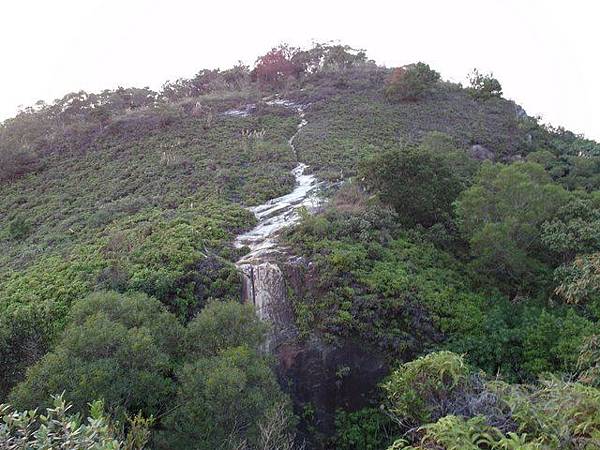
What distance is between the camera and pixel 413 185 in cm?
1507

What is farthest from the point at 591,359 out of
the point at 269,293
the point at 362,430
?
the point at 269,293

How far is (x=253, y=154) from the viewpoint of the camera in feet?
80.5

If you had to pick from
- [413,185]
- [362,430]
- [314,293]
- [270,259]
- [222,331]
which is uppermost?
[413,185]

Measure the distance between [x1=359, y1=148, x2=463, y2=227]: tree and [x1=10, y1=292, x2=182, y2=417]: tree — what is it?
8895 millimetres

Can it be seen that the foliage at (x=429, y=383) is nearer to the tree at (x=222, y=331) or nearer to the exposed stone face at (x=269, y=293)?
the tree at (x=222, y=331)

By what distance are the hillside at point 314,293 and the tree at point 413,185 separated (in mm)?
68

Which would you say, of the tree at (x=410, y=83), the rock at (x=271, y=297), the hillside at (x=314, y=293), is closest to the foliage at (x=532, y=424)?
the hillside at (x=314, y=293)

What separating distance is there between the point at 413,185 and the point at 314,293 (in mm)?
5322

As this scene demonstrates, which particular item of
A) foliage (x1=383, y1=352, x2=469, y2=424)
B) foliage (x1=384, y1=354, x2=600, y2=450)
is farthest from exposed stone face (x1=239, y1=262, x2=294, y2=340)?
foliage (x1=384, y1=354, x2=600, y2=450)

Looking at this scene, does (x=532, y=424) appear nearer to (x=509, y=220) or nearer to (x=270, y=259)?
(x=509, y=220)

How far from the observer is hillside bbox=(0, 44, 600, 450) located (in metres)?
6.76

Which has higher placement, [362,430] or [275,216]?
[275,216]

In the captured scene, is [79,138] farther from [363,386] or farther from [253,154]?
[363,386]

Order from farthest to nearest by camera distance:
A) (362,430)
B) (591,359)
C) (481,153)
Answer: (481,153), (362,430), (591,359)
